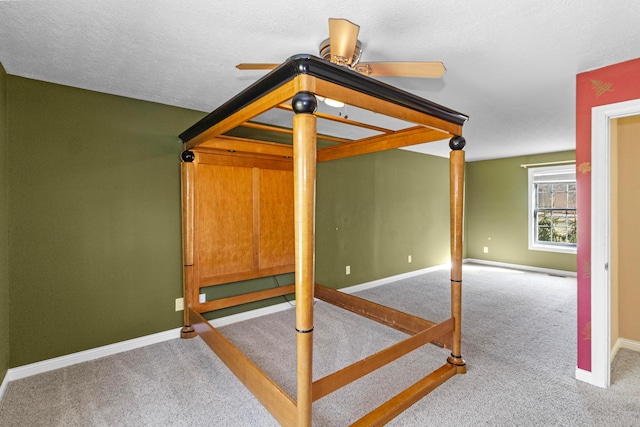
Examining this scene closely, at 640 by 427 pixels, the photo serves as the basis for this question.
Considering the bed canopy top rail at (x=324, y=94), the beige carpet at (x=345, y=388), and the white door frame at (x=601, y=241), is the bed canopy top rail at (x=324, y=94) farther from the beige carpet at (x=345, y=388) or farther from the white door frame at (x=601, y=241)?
the beige carpet at (x=345, y=388)

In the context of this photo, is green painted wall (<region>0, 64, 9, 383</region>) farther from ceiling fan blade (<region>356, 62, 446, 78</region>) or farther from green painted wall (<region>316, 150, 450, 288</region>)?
green painted wall (<region>316, 150, 450, 288</region>)

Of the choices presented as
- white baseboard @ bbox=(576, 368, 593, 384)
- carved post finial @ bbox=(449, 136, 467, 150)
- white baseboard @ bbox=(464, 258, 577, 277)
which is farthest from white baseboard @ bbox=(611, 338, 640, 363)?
white baseboard @ bbox=(464, 258, 577, 277)

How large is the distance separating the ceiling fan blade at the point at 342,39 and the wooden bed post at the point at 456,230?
1087mm

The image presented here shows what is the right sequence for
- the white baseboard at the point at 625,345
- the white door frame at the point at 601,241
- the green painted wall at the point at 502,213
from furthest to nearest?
the green painted wall at the point at 502,213 → the white baseboard at the point at 625,345 → the white door frame at the point at 601,241

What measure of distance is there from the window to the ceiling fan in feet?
17.7

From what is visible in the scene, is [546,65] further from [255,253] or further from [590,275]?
[255,253]

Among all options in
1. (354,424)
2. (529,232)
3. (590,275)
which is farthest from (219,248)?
(529,232)

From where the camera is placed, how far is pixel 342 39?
1.50 metres

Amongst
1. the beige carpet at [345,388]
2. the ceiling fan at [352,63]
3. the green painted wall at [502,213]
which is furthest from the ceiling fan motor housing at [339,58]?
the green painted wall at [502,213]

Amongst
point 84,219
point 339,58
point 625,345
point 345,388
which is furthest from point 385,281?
point 84,219

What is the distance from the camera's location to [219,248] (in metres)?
3.10

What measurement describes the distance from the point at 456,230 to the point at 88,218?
9.92 feet

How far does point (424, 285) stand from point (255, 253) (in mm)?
2876

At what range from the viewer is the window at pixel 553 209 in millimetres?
5512
